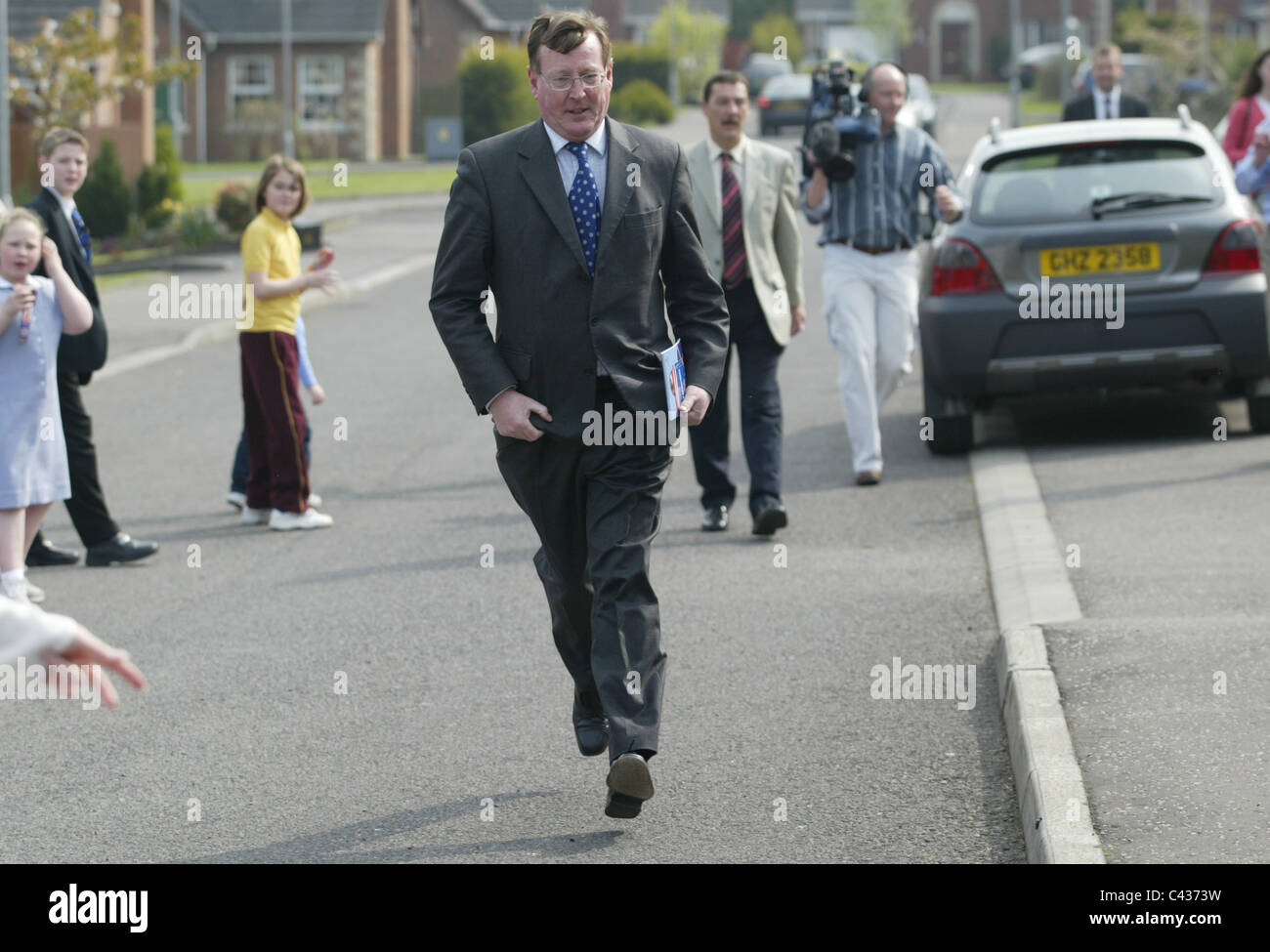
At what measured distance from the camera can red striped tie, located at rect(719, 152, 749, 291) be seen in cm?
950

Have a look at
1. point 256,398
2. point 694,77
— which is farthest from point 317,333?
point 694,77

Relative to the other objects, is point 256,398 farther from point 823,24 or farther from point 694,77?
point 823,24

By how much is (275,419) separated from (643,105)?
187 feet

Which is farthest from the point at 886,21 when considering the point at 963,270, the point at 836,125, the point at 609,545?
the point at 609,545

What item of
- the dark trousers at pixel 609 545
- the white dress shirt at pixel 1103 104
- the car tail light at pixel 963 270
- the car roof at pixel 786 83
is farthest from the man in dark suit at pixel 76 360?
the car roof at pixel 786 83

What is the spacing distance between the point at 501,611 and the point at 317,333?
11.8 metres

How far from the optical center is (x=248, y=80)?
62.8 meters

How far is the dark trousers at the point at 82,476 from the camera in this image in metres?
9.24

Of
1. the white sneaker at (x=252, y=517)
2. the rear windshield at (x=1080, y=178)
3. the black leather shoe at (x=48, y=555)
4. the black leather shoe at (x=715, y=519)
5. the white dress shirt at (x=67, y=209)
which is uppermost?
the rear windshield at (x=1080, y=178)

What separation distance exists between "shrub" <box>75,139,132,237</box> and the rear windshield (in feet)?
69.6

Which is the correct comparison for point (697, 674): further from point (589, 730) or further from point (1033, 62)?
point (1033, 62)

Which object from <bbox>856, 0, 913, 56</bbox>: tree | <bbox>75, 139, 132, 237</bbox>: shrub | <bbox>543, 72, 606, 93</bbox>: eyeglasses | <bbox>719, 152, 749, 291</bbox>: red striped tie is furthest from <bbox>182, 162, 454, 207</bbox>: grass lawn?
<bbox>856, 0, 913, 56</bbox>: tree

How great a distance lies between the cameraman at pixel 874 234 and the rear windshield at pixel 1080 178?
709mm

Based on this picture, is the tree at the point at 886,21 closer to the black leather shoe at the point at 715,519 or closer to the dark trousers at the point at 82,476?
the black leather shoe at the point at 715,519
